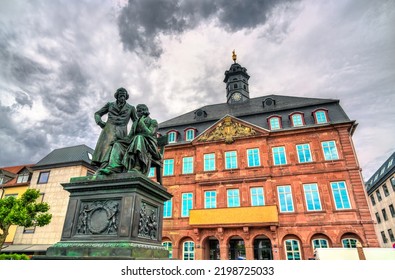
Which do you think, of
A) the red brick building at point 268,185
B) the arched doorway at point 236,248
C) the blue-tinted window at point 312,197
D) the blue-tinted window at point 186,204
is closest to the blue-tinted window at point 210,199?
the red brick building at point 268,185

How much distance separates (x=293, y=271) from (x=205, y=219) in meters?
17.6

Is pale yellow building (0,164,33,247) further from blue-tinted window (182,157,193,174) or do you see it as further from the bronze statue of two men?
the bronze statue of two men

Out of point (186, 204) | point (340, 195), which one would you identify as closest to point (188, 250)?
point (186, 204)

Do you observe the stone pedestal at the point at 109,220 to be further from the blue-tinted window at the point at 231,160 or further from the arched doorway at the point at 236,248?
the arched doorway at the point at 236,248

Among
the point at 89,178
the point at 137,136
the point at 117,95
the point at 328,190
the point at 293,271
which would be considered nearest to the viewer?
the point at 293,271

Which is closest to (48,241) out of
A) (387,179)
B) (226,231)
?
(226,231)

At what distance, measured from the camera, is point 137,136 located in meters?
4.71

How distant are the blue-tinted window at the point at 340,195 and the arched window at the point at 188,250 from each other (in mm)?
11395

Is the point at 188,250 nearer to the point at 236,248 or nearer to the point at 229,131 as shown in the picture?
the point at 236,248

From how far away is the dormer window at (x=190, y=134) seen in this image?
24000 millimetres

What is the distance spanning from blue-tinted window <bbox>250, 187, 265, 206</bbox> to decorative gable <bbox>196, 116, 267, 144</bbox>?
182 inches

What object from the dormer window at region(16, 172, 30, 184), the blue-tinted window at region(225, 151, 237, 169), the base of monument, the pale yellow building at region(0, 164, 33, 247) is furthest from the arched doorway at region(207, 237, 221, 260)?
the dormer window at region(16, 172, 30, 184)

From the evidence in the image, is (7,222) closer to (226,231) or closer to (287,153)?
(226,231)

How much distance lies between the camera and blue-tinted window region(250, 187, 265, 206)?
19.7 meters
